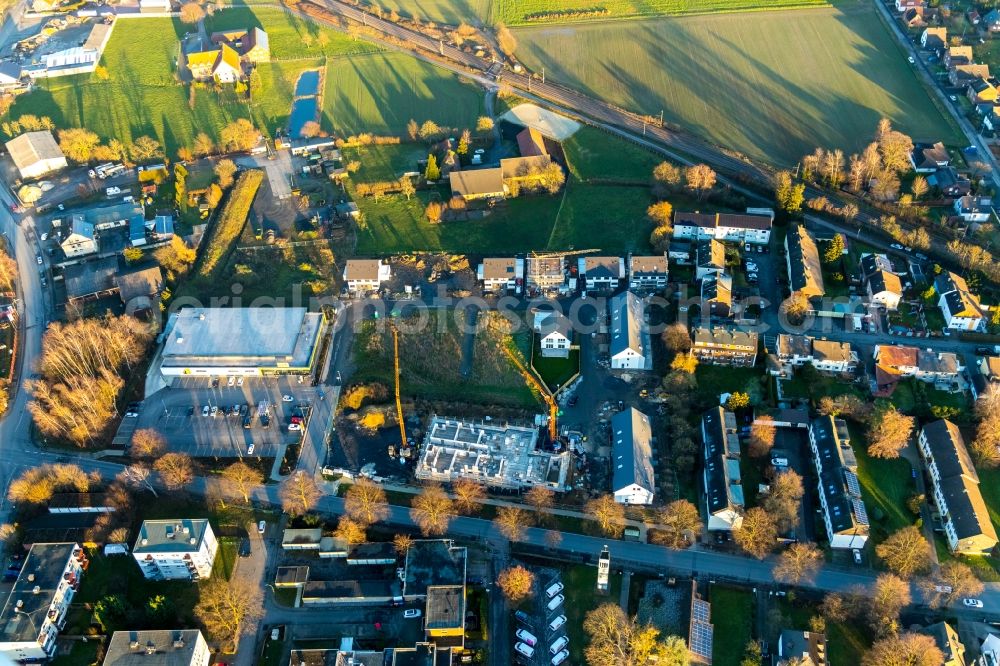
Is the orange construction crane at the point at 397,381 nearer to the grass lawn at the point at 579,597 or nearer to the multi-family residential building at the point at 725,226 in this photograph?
the grass lawn at the point at 579,597

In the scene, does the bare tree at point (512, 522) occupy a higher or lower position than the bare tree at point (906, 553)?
higher

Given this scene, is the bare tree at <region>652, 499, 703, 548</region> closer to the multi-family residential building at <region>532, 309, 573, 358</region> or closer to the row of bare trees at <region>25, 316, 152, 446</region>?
the multi-family residential building at <region>532, 309, 573, 358</region>

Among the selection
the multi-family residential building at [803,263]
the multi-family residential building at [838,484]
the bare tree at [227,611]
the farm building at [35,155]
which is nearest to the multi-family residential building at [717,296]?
the multi-family residential building at [803,263]

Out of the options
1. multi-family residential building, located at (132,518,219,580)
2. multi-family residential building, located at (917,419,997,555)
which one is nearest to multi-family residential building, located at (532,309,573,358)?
multi-family residential building, located at (917,419,997,555)

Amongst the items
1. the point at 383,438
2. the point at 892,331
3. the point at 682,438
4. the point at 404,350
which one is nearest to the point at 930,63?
the point at 892,331

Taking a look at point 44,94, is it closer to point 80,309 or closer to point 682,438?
point 80,309

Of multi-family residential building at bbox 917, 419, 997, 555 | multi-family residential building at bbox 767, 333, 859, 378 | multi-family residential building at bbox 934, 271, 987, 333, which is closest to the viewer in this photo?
multi-family residential building at bbox 917, 419, 997, 555
